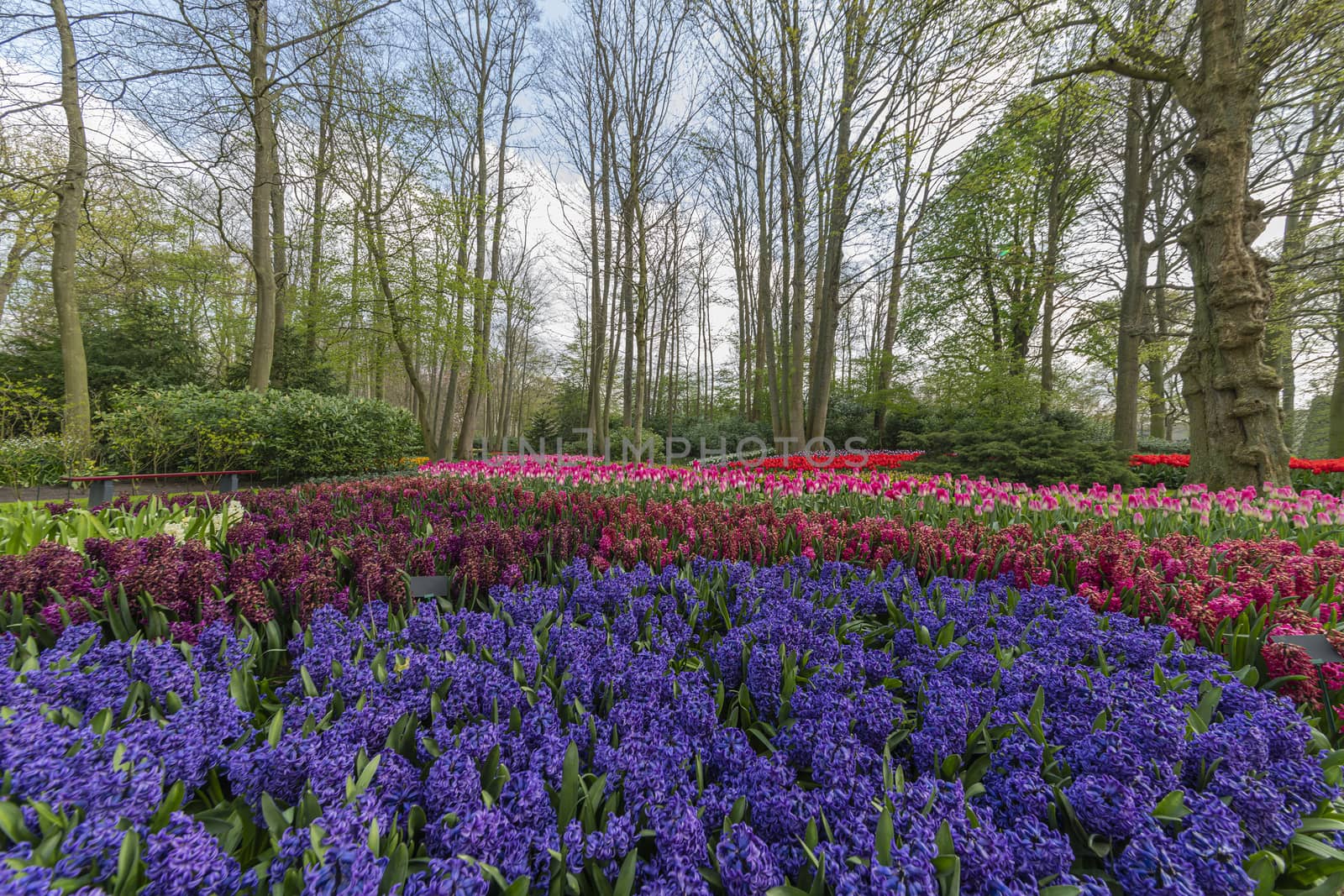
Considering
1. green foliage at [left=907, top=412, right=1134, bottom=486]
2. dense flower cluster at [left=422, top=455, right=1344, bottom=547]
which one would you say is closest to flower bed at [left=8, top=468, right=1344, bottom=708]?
dense flower cluster at [left=422, top=455, right=1344, bottom=547]

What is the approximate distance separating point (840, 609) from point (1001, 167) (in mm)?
8512

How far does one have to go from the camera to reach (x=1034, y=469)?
23.7 ft

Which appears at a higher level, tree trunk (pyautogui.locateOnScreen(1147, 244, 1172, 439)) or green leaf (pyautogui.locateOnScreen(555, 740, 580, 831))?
tree trunk (pyautogui.locateOnScreen(1147, 244, 1172, 439))

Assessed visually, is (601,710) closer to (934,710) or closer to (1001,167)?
(934,710)

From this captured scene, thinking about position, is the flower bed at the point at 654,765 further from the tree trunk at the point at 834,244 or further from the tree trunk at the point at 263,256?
the tree trunk at the point at 263,256

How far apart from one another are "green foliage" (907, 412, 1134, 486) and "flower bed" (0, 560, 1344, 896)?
640 cm

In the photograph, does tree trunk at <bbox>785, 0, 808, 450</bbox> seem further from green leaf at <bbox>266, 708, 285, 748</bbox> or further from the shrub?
green leaf at <bbox>266, 708, 285, 748</bbox>

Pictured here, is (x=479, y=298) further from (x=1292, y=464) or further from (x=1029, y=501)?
(x=1292, y=464)

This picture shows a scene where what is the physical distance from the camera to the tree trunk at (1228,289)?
5.09 metres

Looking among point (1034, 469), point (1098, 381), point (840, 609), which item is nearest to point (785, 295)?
→ point (1034, 469)

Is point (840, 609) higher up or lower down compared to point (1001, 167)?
lower down

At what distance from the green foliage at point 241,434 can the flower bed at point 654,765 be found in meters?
8.96

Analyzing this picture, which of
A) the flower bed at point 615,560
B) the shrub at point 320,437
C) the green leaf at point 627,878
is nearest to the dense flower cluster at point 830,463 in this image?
the flower bed at point 615,560

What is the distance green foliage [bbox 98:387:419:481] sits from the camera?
8.06 m
